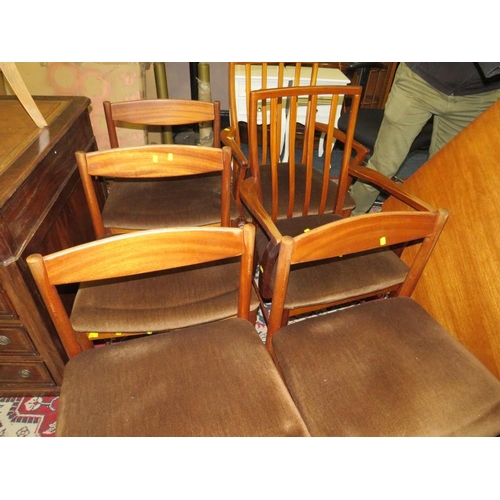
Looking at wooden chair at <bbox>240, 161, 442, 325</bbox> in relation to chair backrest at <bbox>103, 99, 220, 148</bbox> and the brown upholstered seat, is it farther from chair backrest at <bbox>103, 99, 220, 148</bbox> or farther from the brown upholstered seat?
chair backrest at <bbox>103, 99, 220, 148</bbox>

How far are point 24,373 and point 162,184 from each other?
97 centimetres

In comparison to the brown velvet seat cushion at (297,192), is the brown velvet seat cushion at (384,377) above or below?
below

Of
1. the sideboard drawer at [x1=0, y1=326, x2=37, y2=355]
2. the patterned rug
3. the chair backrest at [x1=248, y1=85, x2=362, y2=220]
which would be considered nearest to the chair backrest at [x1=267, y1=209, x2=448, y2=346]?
the chair backrest at [x1=248, y1=85, x2=362, y2=220]

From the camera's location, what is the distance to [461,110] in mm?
1830

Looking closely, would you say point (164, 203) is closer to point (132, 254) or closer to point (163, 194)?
point (163, 194)

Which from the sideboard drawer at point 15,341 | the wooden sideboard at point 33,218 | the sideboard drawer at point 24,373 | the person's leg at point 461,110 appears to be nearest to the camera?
the wooden sideboard at point 33,218

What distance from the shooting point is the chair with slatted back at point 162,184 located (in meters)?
1.54

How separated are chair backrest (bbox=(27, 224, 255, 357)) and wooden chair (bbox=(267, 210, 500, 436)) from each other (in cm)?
15

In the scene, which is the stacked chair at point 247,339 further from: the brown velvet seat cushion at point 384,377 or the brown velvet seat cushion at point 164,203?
the brown velvet seat cushion at point 164,203

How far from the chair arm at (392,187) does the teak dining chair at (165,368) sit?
67 cm

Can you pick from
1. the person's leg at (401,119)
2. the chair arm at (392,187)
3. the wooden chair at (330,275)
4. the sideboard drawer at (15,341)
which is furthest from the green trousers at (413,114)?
the sideboard drawer at (15,341)

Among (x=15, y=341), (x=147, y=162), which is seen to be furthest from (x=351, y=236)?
(x=15, y=341)

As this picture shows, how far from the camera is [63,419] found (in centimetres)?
84
